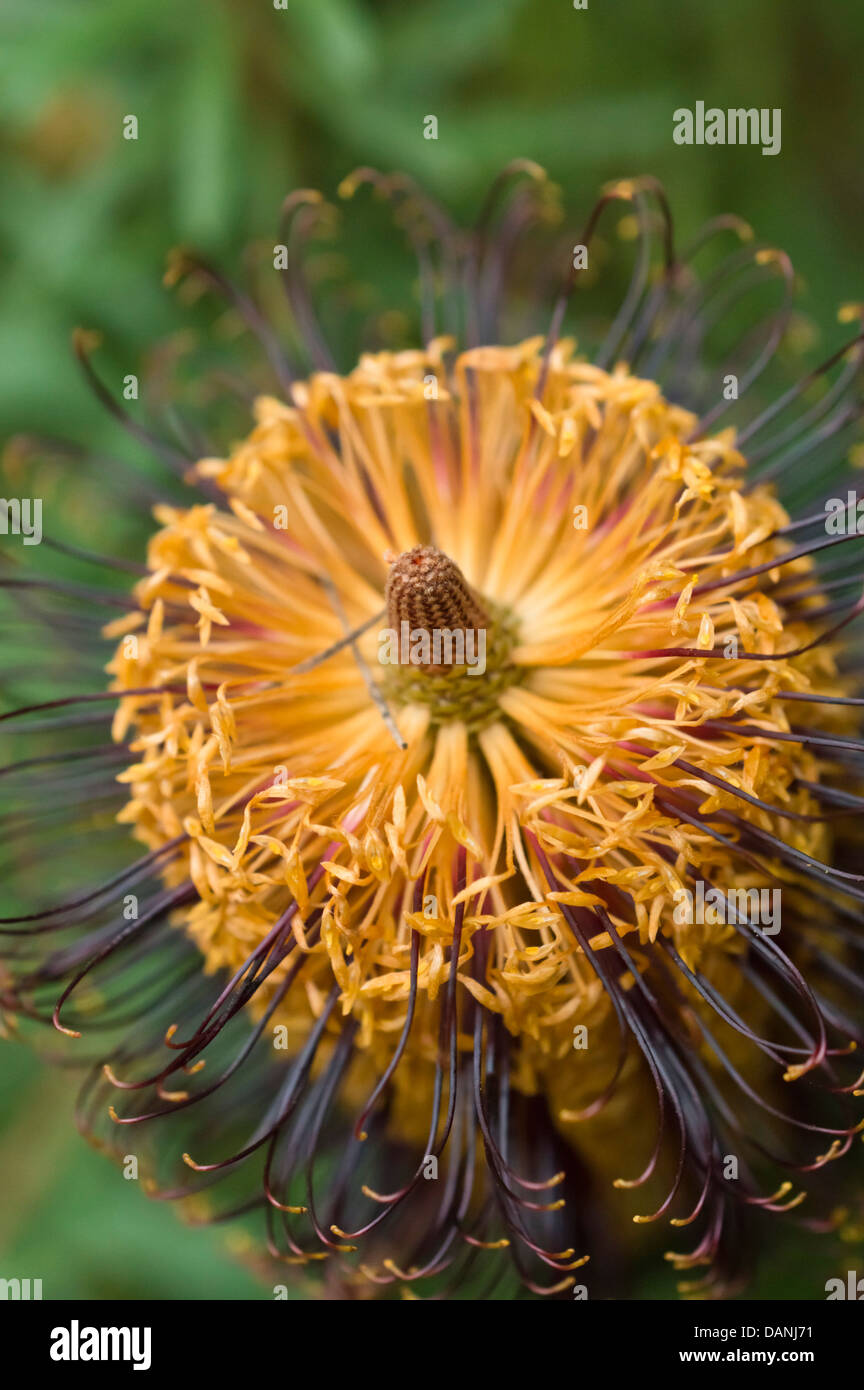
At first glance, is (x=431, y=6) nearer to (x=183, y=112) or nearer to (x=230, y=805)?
(x=183, y=112)

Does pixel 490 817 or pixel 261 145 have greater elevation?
pixel 261 145

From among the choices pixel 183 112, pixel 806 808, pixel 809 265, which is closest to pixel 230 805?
pixel 806 808

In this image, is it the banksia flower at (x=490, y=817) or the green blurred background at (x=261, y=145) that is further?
the green blurred background at (x=261, y=145)

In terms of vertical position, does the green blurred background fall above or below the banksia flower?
above

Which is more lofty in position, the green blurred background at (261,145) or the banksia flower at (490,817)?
the green blurred background at (261,145)
